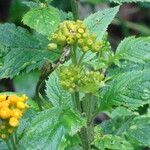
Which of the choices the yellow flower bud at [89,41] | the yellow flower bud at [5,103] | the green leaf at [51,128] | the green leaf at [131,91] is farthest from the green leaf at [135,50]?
the yellow flower bud at [5,103]

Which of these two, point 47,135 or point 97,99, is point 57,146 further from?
point 97,99

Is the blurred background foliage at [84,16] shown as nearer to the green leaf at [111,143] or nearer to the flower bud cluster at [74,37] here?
the flower bud cluster at [74,37]

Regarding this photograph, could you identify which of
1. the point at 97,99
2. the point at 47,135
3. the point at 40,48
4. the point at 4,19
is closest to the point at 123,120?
the point at 97,99

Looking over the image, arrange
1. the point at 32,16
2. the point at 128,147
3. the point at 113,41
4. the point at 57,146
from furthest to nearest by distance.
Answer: the point at 113,41 < the point at 32,16 < the point at 128,147 < the point at 57,146

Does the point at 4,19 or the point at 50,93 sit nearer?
the point at 50,93

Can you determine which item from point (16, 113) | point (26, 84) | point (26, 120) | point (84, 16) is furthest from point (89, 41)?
point (84, 16)

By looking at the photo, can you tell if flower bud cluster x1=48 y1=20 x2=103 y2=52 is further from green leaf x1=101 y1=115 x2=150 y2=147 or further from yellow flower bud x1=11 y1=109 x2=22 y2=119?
green leaf x1=101 y1=115 x2=150 y2=147
